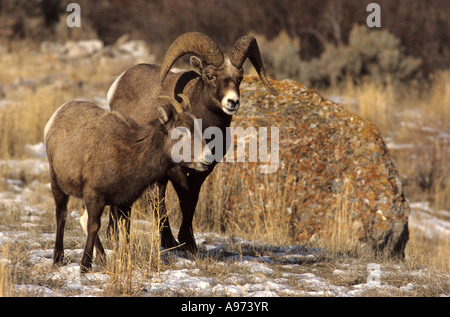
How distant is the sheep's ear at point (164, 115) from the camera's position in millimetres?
5363

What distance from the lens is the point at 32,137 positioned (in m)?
12.4

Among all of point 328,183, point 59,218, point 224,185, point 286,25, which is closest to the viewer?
point 59,218

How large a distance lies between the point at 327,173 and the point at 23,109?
751 centimetres

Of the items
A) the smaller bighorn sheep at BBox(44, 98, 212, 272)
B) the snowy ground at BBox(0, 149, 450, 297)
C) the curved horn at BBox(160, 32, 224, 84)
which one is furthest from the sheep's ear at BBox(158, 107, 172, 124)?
the snowy ground at BBox(0, 149, 450, 297)

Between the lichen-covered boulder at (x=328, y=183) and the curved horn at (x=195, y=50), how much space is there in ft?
7.63

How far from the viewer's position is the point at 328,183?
8.39 metres

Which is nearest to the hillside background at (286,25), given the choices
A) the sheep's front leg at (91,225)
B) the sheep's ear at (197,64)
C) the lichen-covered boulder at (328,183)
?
the lichen-covered boulder at (328,183)

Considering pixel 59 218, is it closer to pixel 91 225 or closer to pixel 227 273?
pixel 91 225

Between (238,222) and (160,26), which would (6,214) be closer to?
(238,222)

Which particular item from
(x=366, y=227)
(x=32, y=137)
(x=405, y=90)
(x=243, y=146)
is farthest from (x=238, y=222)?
(x=405, y=90)

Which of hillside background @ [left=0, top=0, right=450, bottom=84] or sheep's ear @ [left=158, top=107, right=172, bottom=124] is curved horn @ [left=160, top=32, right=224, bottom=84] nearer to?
sheep's ear @ [left=158, top=107, right=172, bottom=124]

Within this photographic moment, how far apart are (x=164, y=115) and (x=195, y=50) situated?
4.39 feet

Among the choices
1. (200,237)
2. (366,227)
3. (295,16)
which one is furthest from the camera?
(295,16)

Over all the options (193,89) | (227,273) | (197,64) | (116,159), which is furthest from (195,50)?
(227,273)
